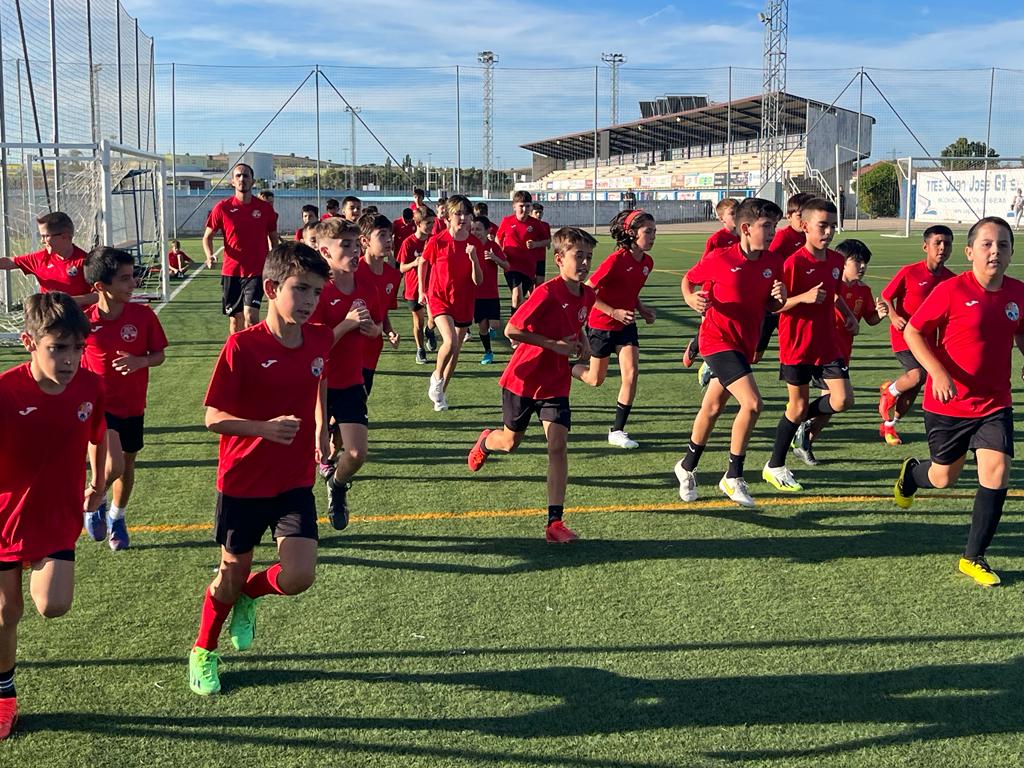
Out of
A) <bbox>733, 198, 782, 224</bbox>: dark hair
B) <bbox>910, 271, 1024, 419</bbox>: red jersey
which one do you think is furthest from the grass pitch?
<bbox>733, 198, 782, 224</bbox>: dark hair

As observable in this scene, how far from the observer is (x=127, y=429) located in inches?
216

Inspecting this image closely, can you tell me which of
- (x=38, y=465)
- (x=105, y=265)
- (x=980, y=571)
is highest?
(x=105, y=265)

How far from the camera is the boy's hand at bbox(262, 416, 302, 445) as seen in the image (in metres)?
3.56

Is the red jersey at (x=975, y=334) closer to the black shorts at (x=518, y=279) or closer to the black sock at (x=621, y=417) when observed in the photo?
the black sock at (x=621, y=417)

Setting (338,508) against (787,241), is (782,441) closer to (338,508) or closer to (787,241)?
(787,241)

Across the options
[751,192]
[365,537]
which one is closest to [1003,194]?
[751,192]

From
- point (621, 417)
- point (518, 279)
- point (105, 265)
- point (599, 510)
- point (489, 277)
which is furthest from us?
point (518, 279)

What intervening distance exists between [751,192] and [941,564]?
144 feet

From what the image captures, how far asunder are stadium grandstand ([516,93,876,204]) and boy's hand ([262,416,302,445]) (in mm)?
34214

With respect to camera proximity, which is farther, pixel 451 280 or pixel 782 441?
pixel 451 280

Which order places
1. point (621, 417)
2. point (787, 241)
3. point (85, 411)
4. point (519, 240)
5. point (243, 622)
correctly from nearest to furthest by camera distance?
point (85, 411) → point (243, 622) → point (621, 417) → point (787, 241) → point (519, 240)

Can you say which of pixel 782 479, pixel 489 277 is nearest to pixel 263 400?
pixel 782 479

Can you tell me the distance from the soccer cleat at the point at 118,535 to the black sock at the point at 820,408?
471 cm

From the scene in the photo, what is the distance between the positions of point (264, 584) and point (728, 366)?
3.50 meters
